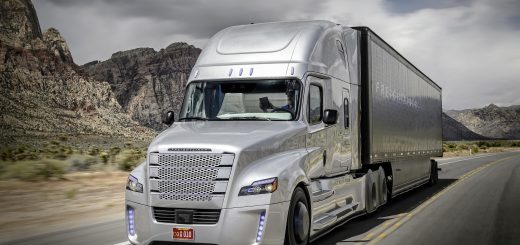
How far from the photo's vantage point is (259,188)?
7887 mm

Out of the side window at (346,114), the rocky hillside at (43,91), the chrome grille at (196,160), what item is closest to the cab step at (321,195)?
the side window at (346,114)

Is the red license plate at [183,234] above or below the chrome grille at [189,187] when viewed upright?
below

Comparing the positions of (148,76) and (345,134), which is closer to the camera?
(345,134)

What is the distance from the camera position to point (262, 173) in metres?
8.00

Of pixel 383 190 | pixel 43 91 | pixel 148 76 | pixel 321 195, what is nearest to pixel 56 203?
pixel 383 190

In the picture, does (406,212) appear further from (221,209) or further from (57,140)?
(57,140)

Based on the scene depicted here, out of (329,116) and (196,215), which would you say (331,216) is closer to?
(329,116)

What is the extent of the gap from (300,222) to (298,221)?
42 mm

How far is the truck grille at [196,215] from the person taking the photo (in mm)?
7750

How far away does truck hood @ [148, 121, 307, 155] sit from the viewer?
807 centimetres

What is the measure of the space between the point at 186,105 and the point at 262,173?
2.47 meters

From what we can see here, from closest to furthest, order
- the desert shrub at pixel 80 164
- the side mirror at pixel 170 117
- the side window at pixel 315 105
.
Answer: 1. the side window at pixel 315 105
2. the side mirror at pixel 170 117
3. the desert shrub at pixel 80 164

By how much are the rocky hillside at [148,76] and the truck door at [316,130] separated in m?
145

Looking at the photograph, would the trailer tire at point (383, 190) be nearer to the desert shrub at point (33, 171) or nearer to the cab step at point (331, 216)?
the cab step at point (331, 216)
